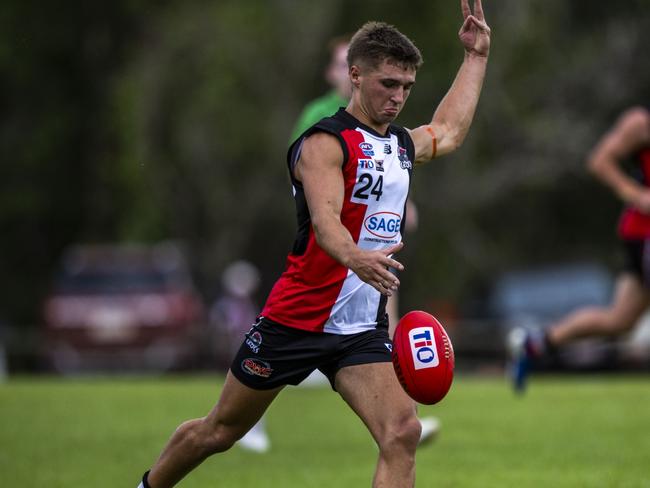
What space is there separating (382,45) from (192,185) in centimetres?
2836

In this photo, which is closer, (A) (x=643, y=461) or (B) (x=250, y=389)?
(B) (x=250, y=389)

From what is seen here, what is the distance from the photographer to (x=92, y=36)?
33094 millimetres

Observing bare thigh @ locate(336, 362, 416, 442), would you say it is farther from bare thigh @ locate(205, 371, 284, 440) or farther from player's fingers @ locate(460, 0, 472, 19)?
player's fingers @ locate(460, 0, 472, 19)

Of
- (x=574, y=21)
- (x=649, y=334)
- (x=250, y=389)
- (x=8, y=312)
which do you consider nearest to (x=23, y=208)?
(x=8, y=312)

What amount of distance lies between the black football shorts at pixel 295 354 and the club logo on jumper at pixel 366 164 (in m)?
0.74

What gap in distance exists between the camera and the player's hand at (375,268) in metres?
5.59

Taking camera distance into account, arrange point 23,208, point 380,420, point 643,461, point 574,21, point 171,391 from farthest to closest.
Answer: point 23,208
point 574,21
point 171,391
point 643,461
point 380,420

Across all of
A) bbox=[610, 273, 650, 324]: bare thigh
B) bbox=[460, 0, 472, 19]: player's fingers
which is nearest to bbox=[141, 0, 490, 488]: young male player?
bbox=[460, 0, 472, 19]: player's fingers

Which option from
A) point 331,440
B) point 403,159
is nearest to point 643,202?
point 331,440

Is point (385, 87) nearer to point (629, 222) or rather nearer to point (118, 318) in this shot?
point (629, 222)

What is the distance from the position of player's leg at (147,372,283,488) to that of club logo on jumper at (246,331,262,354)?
6.2 inches

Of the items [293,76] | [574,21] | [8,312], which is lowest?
[8,312]

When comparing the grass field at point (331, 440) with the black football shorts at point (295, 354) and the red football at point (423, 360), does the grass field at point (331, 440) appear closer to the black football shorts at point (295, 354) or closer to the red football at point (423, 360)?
the black football shorts at point (295, 354)

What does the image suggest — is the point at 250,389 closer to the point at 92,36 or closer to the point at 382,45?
the point at 382,45
